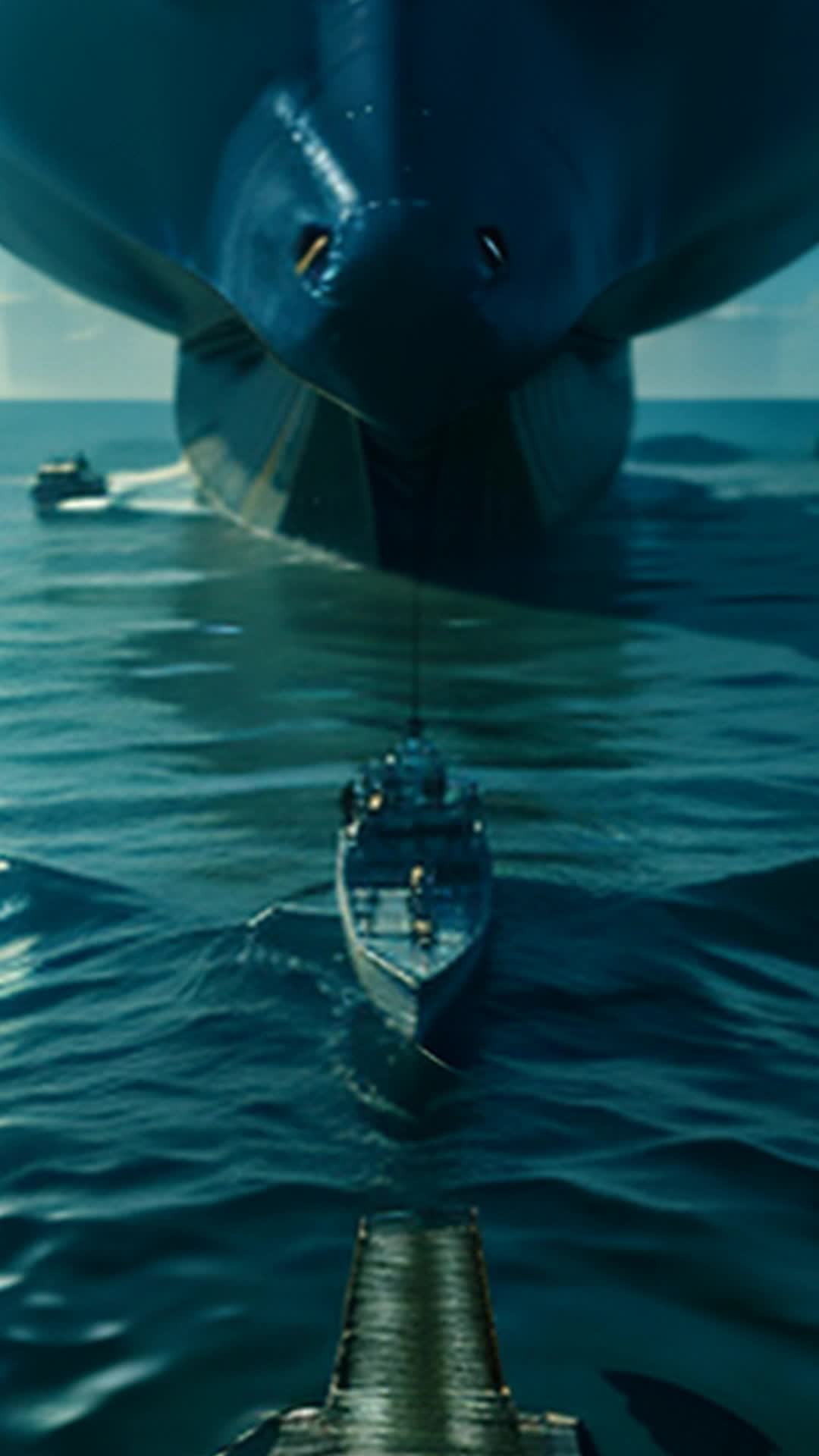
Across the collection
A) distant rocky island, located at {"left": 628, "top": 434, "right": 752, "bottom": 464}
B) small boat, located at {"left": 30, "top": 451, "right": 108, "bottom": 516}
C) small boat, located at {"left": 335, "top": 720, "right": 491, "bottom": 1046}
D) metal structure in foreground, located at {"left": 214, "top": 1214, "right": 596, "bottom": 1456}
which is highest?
distant rocky island, located at {"left": 628, "top": 434, "right": 752, "bottom": 464}

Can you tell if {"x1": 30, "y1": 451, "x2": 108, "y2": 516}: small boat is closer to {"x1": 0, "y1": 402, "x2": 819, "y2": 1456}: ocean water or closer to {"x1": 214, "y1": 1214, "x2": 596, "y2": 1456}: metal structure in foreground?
{"x1": 0, "y1": 402, "x2": 819, "y2": 1456}: ocean water

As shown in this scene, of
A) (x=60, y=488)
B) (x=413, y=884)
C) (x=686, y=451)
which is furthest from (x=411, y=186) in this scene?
(x=686, y=451)

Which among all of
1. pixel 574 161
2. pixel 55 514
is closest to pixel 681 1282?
pixel 574 161

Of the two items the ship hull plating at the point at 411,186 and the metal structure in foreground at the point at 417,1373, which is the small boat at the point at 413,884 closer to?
the metal structure in foreground at the point at 417,1373

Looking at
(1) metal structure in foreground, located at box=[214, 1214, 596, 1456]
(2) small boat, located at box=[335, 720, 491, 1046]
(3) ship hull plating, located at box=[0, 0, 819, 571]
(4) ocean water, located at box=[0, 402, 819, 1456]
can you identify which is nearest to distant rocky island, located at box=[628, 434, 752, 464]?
(3) ship hull plating, located at box=[0, 0, 819, 571]

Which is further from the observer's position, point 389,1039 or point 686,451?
point 686,451

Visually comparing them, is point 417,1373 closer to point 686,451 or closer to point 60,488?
point 60,488

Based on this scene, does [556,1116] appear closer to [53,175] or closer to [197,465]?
[53,175]
